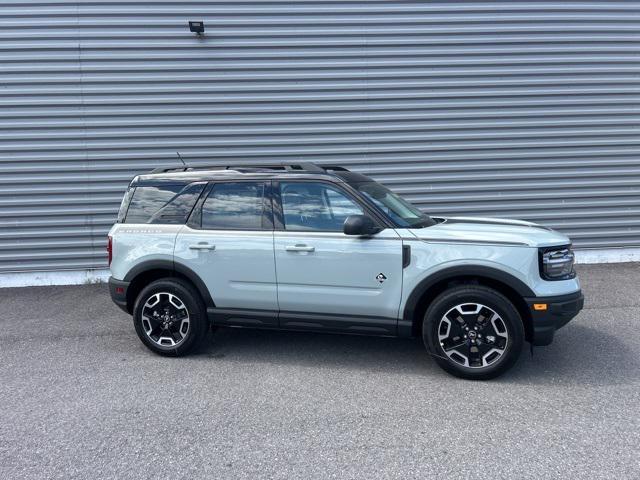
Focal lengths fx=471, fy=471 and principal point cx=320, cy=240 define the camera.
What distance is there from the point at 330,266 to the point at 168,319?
5.56 feet

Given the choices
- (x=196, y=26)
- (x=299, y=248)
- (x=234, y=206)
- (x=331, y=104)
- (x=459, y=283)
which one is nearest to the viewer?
(x=459, y=283)

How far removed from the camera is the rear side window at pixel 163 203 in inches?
181

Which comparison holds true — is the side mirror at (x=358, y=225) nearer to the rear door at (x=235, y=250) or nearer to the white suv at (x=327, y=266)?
the white suv at (x=327, y=266)

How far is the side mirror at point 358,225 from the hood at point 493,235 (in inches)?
15.2

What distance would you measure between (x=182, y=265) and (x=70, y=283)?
13.5 ft

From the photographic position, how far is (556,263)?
155 inches

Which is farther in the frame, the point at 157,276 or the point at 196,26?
the point at 196,26

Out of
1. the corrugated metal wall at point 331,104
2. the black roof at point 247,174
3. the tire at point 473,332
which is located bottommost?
the tire at point 473,332

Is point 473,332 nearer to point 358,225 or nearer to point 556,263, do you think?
point 556,263

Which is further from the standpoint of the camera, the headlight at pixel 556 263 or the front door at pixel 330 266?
the front door at pixel 330 266

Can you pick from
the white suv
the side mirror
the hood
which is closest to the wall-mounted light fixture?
the white suv

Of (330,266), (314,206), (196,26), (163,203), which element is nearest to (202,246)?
(163,203)


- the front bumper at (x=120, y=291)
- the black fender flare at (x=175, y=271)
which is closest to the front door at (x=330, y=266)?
the black fender flare at (x=175, y=271)

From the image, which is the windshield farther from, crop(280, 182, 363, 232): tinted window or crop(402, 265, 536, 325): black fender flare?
crop(402, 265, 536, 325): black fender flare
